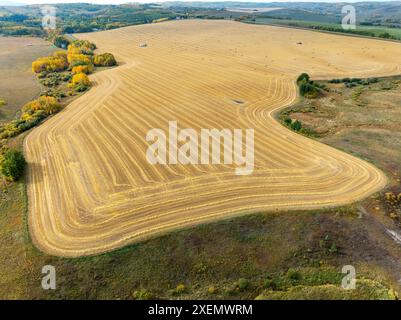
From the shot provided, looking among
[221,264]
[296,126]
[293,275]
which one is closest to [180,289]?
[221,264]

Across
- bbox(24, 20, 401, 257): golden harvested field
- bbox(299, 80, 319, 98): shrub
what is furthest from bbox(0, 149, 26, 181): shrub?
bbox(299, 80, 319, 98): shrub

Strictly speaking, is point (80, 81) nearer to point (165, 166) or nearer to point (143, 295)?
point (165, 166)

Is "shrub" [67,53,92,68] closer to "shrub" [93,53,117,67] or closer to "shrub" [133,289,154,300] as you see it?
"shrub" [93,53,117,67]

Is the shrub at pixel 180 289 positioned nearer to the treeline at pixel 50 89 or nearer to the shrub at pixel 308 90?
the treeline at pixel 50 89

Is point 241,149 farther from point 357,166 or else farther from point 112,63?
point 112,63
